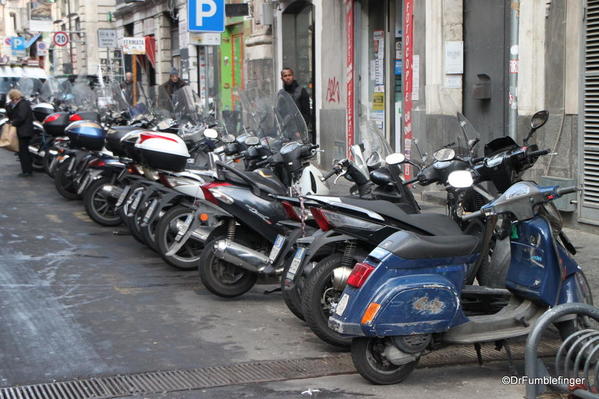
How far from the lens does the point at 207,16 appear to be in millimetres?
13891

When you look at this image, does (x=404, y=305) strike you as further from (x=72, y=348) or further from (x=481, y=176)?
(x=72, y=348)

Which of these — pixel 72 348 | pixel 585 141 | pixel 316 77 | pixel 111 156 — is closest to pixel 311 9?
pixel 316 77

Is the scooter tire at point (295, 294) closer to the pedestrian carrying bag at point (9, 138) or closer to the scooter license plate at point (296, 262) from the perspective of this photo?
the scooter license plate at point (296, 262)

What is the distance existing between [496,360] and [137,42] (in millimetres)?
26417

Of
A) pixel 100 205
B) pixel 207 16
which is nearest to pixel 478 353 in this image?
pixel 100 205

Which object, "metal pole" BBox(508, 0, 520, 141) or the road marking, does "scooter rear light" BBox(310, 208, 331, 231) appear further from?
the road marking

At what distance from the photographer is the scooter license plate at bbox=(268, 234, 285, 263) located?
708 cm

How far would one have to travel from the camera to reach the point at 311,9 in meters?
18.2

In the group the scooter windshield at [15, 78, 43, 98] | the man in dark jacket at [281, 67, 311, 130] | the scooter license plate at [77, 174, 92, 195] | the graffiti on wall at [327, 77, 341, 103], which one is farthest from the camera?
the scooter windshield at [15, 78, 43, 98]

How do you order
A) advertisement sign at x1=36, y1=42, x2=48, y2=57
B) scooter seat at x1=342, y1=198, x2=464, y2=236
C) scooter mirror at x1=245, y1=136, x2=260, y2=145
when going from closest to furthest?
scooter seat at x1=342, y1=198, x2=464, y2=236
scooter mirror at x1=245, y1=136, x2=260, y2=145
advertisement sign at x1=36, y1=42, x2=48, y2=57

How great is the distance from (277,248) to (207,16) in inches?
300

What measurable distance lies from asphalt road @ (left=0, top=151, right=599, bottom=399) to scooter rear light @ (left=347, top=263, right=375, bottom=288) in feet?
1.99

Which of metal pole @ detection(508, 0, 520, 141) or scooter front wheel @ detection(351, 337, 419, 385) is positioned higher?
metal pole @ detection(508, 0, 520, 141)

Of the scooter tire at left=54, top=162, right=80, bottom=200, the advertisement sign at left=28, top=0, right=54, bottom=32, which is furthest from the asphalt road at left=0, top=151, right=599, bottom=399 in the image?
the advertisement sign at left=28, top=0, right=54, bottom=32
